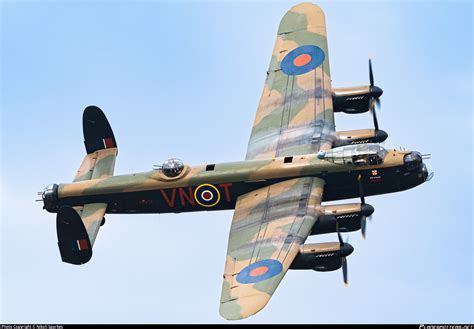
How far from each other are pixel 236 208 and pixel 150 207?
4655 millimetres

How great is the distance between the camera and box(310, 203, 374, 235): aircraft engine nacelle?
210 ft

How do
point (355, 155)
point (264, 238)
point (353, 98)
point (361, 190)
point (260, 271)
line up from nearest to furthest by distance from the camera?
point (260, 271) < point (264, 238) < point (361, 190) < point (355, 155) < point (353, 98)

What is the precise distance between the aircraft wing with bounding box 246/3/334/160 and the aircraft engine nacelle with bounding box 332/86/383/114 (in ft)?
2.04

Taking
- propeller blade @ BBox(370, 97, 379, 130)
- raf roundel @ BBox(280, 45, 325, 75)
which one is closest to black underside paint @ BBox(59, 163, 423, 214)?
propeller blade @ BBox(370, 97, 379, 130)

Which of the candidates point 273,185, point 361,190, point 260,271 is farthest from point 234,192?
point 260,271

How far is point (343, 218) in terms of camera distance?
63.9 metres

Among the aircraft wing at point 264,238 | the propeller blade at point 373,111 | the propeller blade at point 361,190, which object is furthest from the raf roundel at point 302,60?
the aircraft wing at point 264,238

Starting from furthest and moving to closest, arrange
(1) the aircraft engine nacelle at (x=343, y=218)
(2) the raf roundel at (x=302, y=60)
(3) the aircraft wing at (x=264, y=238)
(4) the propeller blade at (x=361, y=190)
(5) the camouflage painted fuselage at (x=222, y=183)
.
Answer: (2) the raf roundel at (x=302, y=60) → (5) the camouflage painted fuselage at (x=222, y=183) → (4) the propeller blade at (x=361, y=190) → (1) the aircraft engine nacelle at (x=343, y=218) → (3) the aircraft wing at (x=264, y=238)

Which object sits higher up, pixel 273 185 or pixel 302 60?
pixel 302 60

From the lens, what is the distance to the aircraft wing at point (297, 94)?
227 ft

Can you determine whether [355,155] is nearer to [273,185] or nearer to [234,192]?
[273,185]

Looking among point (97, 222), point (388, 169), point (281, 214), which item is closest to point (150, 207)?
point (97, 222)

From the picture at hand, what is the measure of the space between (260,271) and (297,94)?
13.6 m

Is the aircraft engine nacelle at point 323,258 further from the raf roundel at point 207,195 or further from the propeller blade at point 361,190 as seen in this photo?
the raf roundel at point 207,195
